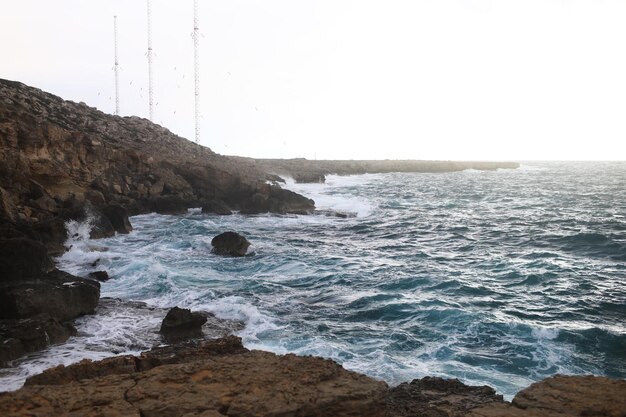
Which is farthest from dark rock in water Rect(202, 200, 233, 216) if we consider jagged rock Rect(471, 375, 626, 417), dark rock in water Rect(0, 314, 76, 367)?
jagged rock Rect(471, 375, 626, 417)

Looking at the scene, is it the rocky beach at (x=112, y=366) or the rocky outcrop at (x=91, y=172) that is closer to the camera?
the rocky beach at (x=112, y=366)

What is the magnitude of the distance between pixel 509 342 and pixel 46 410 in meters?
8.51

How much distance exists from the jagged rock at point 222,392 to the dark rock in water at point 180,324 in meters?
4.71

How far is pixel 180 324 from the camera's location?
9.55m

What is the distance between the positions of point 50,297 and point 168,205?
18398mm

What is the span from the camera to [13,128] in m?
20.5

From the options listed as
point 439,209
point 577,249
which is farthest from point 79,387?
point 439,209

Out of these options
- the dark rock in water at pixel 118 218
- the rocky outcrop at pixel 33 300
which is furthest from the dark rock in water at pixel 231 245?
the rocky outcrop at pixel 33 300

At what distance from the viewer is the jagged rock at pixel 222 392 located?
4.11m

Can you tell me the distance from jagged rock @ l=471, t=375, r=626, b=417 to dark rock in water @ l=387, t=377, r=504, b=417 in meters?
0.48

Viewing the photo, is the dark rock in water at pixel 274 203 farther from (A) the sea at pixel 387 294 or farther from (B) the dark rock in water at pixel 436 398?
(B) the dark rock in water at pixel 436 398

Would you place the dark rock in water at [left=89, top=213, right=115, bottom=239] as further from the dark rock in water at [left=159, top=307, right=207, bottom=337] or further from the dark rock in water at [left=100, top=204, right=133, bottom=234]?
the dark rock in water at [left=159, top=307, right=207, bottom=337]

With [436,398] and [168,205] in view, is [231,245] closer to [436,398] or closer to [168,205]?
[168,205]

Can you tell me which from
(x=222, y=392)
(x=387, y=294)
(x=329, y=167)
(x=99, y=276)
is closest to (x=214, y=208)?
(x=99, y=276)
